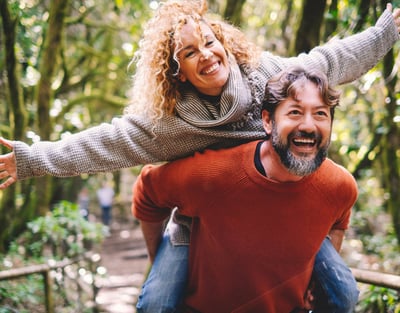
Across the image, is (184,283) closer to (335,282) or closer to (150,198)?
(150,198)

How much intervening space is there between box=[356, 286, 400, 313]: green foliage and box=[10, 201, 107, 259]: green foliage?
326 centimetres

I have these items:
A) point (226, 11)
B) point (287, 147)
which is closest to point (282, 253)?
point (287, 147)

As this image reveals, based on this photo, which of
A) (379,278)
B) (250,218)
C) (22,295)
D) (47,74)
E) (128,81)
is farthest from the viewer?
(128,81)

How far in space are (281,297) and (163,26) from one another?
1.39 metres

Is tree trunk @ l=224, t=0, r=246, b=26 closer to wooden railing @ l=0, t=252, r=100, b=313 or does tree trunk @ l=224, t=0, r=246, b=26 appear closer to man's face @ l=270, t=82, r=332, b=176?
wooden railing @ l=0, t=252, r=100, b=313

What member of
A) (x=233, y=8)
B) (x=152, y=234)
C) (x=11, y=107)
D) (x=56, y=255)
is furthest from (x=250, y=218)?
(x=56, y=255)

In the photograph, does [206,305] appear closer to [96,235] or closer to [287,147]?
[287,147]

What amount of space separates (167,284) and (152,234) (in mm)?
339

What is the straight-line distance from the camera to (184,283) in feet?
7.29

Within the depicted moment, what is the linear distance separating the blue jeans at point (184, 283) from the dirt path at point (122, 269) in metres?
3.13

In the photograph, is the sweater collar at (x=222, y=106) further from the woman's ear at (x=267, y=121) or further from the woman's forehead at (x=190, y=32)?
the woman's forehead at (x=190, y=32)

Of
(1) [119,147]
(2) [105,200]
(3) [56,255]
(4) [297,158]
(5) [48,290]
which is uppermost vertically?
(4) [297,158]

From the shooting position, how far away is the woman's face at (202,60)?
80.1 inches

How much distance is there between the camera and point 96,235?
17.8ft
